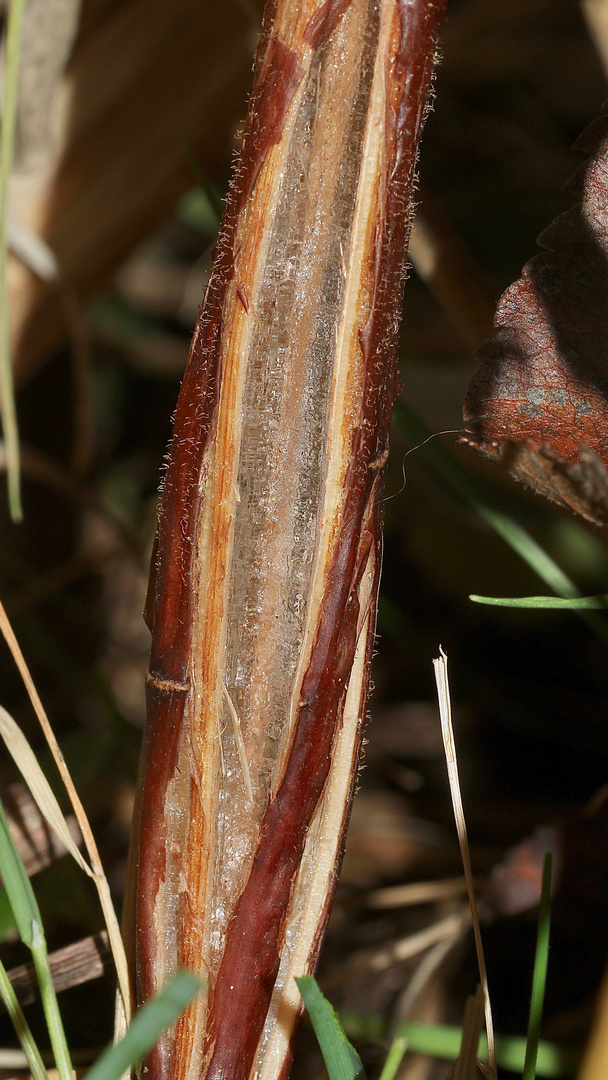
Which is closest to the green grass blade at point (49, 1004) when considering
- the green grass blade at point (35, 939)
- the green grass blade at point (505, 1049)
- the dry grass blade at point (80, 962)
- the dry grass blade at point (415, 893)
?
the green grass blade at point (35, 939)

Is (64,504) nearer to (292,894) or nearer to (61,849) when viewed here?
(61,849)

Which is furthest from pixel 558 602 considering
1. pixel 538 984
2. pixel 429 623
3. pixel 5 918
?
pixel 429 623

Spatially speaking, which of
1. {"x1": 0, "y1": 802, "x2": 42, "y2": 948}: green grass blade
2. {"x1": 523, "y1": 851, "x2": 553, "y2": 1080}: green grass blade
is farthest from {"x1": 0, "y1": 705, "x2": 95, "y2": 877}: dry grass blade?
{"x1": 523, "y1": 851, "x2": 553, "y2": 1080}: green grass blade

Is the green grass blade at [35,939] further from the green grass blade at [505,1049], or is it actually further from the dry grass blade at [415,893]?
the dry grass blade at [415,893]

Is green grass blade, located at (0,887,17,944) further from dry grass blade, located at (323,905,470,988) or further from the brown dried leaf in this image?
the brown dried leaf

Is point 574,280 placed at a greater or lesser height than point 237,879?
greater

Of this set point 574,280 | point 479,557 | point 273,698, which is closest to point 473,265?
point 574,280
